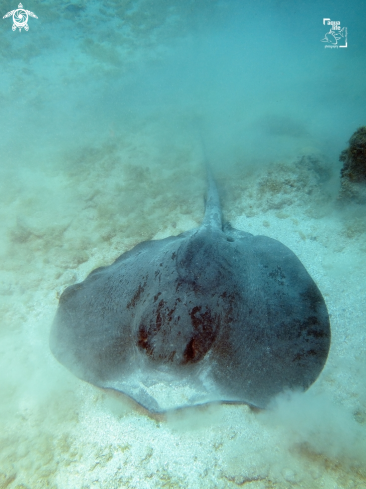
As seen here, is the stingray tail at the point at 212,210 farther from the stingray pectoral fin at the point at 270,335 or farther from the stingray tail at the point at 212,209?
the stingray pectoral fin at the point at 270,335

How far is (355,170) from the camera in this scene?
4652 mm

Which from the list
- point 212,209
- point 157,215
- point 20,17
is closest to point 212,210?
point 212,209

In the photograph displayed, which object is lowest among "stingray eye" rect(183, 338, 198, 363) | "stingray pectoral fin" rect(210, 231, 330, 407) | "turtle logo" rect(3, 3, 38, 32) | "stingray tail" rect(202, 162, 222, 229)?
"stingray pectoral fin" rect(210, 231, 330, 407)

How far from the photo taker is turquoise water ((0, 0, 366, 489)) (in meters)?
2.72

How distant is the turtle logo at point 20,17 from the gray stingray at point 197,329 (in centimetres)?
2222

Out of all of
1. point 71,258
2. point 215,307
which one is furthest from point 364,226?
point 71,258

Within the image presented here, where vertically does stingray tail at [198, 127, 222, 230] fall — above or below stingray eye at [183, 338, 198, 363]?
above

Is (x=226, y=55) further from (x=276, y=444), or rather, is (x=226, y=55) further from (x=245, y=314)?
(x=276, y=444)

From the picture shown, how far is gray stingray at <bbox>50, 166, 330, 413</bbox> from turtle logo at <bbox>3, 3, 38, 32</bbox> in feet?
72.9

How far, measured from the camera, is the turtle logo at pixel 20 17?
16.1 m

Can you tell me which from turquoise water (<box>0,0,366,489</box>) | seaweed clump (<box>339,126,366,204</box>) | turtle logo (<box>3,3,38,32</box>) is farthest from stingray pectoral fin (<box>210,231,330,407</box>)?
turtle logo (<box>3,3,38,32</box>)

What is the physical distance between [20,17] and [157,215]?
20742 millimetres

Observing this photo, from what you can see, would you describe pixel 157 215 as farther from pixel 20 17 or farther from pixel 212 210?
pixel 20 17

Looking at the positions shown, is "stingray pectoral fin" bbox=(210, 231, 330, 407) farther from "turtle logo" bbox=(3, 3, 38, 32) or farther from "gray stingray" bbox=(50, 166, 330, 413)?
"turtle logo" bbox=(3, 3, 38, 32)
